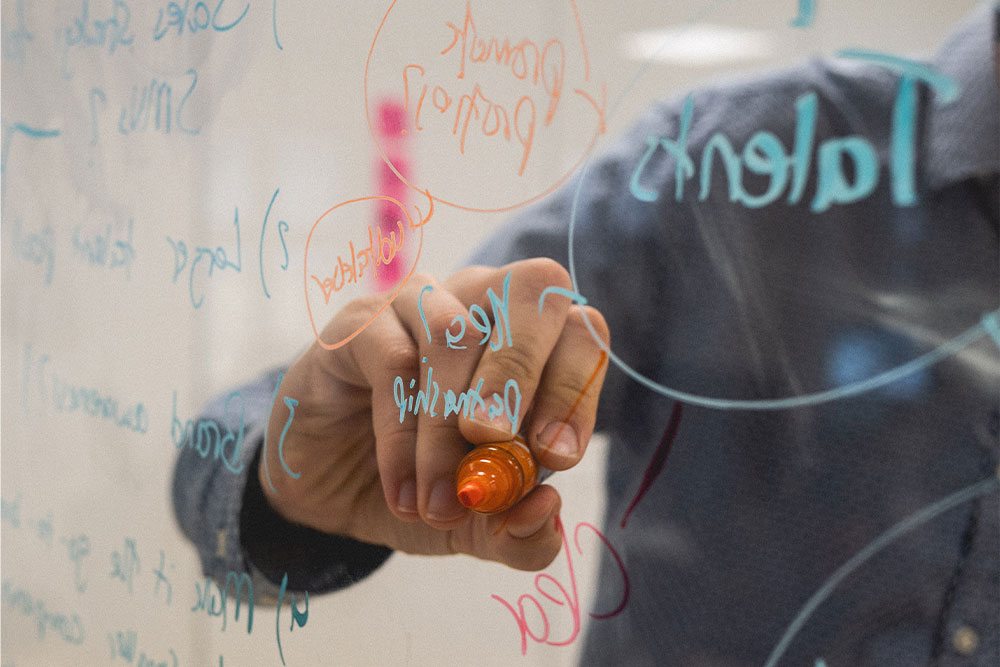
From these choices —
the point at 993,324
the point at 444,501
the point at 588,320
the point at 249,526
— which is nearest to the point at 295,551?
the point at 249,526

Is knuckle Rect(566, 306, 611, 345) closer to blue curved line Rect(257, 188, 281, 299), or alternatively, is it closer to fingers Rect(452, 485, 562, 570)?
fingers Rect(452, 485, 562, 570)

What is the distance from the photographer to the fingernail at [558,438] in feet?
1.11

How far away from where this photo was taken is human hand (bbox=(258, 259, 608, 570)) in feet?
1.11

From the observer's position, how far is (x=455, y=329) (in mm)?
368

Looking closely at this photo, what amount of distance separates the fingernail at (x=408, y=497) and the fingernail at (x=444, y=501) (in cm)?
2

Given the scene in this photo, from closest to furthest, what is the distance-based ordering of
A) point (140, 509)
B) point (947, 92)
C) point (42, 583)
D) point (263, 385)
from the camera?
point (947, 92)
point (263, 385)
point (140, 509)
point (42, 583)

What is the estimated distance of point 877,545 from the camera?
10.6 inches

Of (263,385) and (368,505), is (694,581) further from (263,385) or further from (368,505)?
(263,385)

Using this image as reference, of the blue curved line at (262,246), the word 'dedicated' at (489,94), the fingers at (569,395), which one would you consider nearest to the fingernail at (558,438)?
the fingers at (569,395)

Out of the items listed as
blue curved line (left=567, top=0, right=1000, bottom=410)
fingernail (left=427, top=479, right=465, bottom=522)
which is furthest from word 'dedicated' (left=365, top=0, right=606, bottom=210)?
fingernail (left=427, top=479, right=465, bottom=522)

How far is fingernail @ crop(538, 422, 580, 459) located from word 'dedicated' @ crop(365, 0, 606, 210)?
0.10m

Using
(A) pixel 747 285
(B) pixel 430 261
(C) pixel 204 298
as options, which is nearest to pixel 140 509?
(C) pixel 204 298

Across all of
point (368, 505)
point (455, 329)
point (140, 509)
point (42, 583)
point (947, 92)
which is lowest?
point (42, 583)

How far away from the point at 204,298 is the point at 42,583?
0.39 metres
